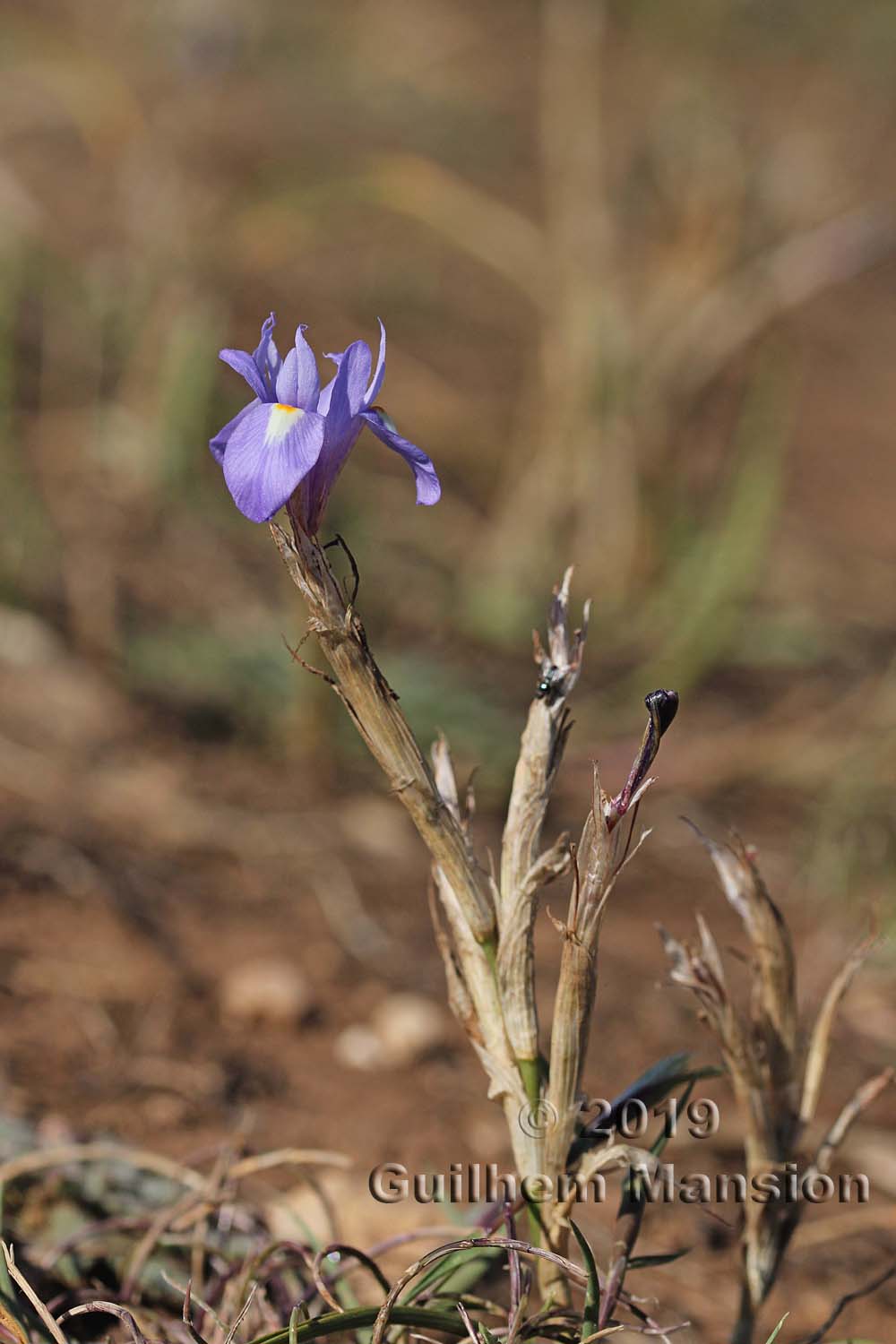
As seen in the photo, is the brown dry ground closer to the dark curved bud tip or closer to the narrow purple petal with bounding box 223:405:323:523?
the dark curved bud tip

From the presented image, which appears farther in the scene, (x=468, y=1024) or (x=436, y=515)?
(x=436, y=515)

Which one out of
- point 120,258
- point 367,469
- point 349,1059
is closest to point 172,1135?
point 349,1059

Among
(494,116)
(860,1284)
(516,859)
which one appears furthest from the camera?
(494,116)

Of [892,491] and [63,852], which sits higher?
[892,491]

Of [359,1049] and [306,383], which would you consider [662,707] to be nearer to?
[306,383]

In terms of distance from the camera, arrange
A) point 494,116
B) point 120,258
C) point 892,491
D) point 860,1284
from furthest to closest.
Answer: point 494,116 → point 892,491 → point 120,258 → point 860,1284

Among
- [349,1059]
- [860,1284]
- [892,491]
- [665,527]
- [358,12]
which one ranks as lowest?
[860,1284]

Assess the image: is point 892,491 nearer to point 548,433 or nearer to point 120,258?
point 548,433

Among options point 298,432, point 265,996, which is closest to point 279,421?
point 298,432
